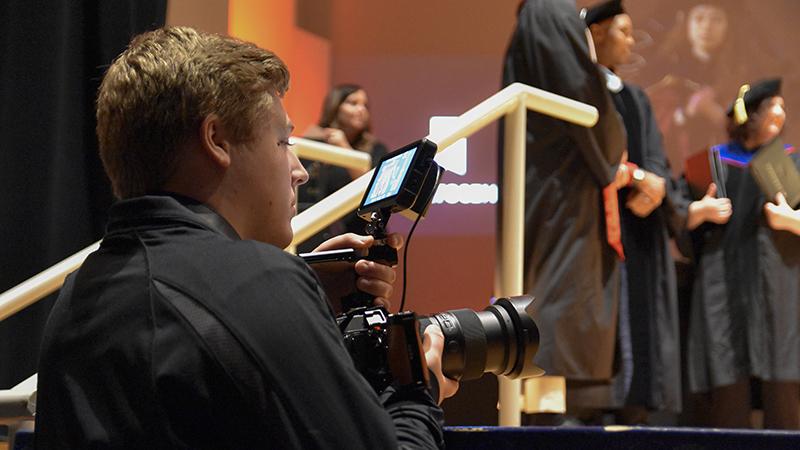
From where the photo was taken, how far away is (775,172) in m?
3.83

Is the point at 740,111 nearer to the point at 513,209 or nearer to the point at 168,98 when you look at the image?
the point at 513,209

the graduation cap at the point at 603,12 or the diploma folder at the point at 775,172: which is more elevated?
the graduation cap at the point at 603,12

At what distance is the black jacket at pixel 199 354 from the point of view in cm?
96

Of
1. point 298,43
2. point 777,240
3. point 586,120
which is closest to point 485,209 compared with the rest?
point 298,43

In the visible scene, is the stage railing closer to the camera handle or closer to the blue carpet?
the camera handle

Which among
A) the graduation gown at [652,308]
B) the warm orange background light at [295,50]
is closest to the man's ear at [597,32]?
the graduation gown at [652,308]

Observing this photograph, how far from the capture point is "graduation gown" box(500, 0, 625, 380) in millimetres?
3299

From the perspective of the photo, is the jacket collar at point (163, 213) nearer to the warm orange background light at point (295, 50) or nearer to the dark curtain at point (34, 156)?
the dark curtain at point (34, 156)

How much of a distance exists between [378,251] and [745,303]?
9.02 feet

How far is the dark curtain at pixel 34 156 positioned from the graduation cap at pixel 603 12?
4.92 feet

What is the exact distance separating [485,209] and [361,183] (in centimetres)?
378

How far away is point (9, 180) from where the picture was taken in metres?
2.92

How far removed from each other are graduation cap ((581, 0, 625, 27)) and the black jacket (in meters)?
2.84

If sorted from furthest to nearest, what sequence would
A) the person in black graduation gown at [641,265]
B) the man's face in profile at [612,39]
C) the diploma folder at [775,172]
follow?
the diploma folder at [775,172] → the man's face in profile at [612,39] → the person in black graduation gown at [641,265]
